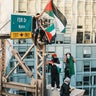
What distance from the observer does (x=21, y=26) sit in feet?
42.8

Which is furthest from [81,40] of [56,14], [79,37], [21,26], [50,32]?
[50,32]

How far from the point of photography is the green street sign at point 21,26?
42.4ft

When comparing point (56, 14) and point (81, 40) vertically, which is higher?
point (56, 14)

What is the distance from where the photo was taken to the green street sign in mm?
12930

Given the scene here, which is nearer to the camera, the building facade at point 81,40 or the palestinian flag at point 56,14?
the palestinian flag at point 56,14

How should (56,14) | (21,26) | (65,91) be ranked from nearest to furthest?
(56,14) < (21,26) < (65,91)

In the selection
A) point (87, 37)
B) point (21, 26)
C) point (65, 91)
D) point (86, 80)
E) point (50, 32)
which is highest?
point (21, 26)

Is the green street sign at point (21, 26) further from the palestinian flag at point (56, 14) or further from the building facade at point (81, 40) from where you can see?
the building facade at point (81, 40)

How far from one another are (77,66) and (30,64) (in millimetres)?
3483

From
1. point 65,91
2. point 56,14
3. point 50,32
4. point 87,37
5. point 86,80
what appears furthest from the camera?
point 87,37

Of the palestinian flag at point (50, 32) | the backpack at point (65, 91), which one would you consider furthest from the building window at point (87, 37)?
the palestinian flag at point (50, 32)

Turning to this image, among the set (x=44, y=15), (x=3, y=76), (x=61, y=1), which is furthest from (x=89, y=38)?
(x=44, y=15)

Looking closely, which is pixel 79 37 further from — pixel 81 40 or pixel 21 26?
pixel 21 26

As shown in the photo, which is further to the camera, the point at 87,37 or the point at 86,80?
the point at 87,37
